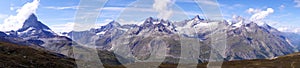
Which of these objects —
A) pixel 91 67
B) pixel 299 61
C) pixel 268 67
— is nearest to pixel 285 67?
pixel 268 67

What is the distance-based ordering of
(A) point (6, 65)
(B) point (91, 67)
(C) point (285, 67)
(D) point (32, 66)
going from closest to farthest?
(A) point (6, 65) < (D) point (32, 66) < (B) point (91, 67) < (C) point (285, 67)

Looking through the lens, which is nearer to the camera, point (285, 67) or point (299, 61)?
point (285, 67)

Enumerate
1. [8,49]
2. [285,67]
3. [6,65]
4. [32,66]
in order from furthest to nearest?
[285,67]
[8,49]
[32,66]
[6,65]

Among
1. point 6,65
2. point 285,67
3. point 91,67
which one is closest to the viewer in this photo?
point 6,65

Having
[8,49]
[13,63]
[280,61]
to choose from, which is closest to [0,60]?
[13,63]

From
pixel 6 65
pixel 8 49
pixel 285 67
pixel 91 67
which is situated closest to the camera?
pixel 6 65

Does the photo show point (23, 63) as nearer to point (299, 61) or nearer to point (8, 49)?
point (8, 49)

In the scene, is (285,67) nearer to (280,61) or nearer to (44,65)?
(280,61)

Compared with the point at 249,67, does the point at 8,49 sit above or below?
above

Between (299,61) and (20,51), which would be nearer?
(20,51)
